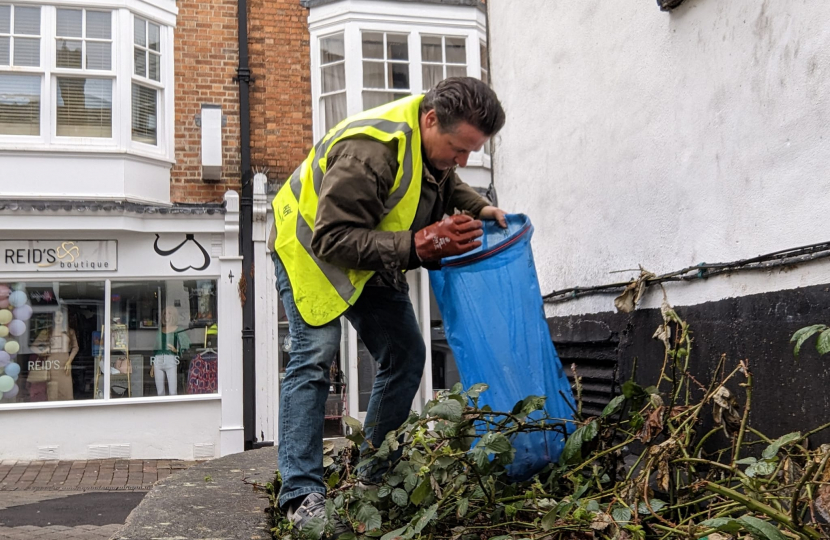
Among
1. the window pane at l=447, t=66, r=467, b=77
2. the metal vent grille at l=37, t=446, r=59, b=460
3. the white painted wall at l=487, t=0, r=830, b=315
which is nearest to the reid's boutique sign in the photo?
the metal vent grille at l=37, t=446, r=59, b=460

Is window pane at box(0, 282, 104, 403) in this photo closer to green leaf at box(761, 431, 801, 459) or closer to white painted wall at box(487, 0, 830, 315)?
white painted wall at box(487, 0, 830, 315)

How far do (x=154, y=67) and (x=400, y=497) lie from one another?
33.5 feet

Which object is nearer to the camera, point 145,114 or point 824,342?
point 824,342

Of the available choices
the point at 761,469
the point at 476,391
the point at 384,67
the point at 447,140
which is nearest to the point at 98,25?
the point at 384,67

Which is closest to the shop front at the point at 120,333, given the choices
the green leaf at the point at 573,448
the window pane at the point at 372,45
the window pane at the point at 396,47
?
the window pane at the point at 372,45

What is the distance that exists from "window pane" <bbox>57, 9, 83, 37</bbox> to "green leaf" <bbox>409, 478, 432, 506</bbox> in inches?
404

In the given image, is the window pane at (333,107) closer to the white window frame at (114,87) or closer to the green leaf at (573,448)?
the white window frame at (114,87)

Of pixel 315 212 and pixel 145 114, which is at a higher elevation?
pixel 145 114

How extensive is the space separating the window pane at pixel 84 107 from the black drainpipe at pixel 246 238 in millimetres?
1778

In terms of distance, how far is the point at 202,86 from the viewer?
11516 millimetres

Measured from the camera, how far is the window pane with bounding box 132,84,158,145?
11016mm

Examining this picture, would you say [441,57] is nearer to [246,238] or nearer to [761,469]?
[246,238]

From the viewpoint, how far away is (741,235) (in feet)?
7.89

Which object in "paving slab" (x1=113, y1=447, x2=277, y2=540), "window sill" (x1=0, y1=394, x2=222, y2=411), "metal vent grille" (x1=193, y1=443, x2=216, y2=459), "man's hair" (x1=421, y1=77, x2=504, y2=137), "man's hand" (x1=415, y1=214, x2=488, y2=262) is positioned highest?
"man's hair" (x1=421, y1=77, x2=504, y2=137)
